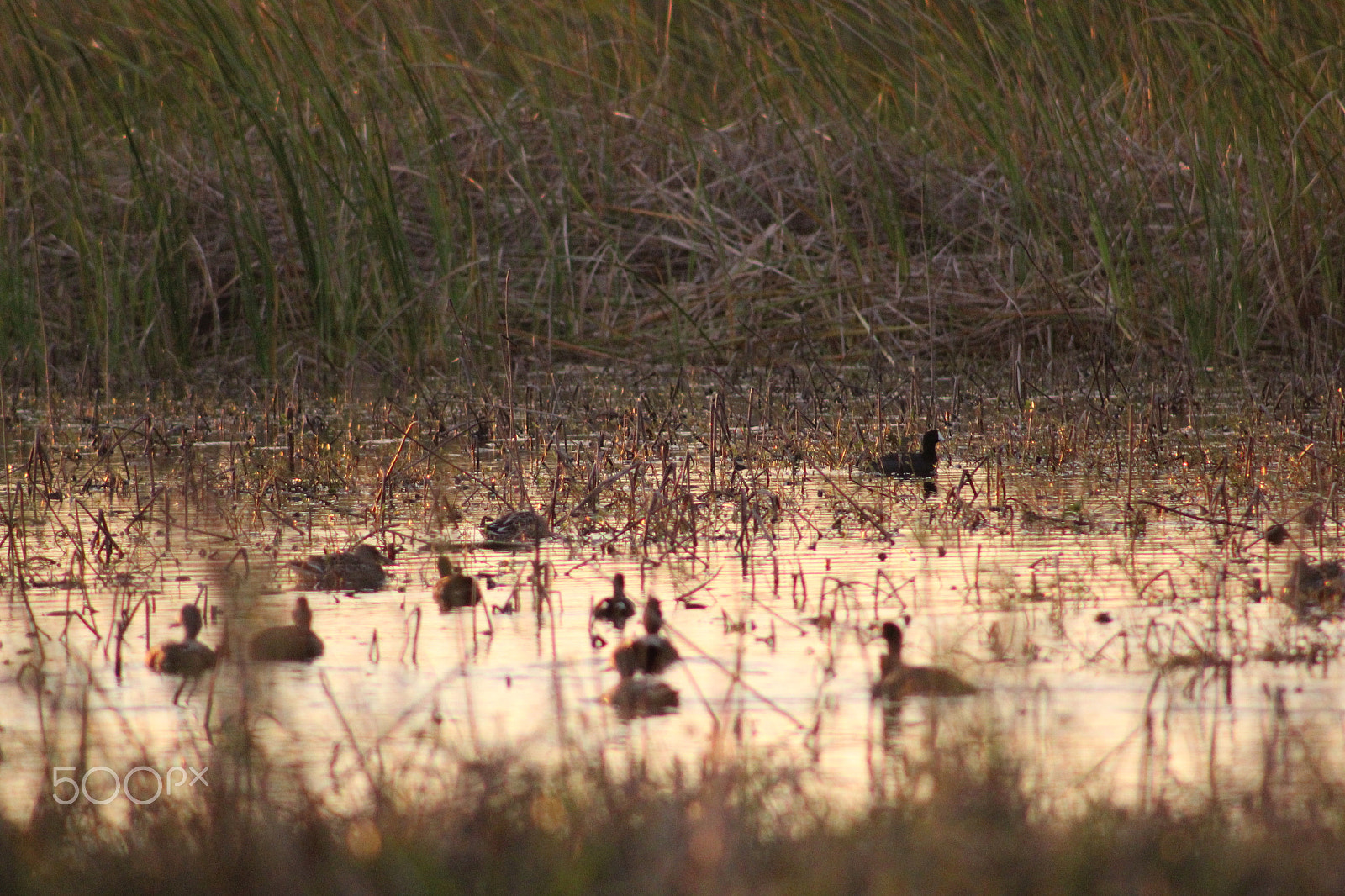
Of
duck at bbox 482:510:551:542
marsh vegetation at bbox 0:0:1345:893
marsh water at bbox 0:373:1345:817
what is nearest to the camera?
marsh vegetation at bbox 0:0:1345:893

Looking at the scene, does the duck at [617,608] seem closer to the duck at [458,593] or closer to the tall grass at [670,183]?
the duck at [458,593]

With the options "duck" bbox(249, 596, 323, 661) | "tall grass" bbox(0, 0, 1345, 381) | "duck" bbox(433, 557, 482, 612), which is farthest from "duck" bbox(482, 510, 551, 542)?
"tall grass" bbox(0, 0, 1345, 381)

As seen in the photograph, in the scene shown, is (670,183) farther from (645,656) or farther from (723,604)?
(645,656)

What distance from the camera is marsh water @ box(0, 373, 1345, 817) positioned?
2424 millimetres

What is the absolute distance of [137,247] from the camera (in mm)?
7738

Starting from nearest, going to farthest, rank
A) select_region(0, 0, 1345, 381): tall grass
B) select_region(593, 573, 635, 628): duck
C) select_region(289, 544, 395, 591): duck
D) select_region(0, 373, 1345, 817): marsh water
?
select_region(0, 373, 1345, 817): marsh water
select_region(593, 573, 635, 628): duck
select_region(289, 544, 395, 591): duck
select_region(0, 0, 1345, 381): tall grass

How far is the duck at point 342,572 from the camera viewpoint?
11.9 feet

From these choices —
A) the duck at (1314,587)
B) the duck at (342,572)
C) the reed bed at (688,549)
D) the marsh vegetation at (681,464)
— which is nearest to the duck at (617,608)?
the marsh vegetation at (681,464)

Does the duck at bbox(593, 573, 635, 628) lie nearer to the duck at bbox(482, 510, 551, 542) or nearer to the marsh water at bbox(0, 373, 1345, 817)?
the marsh water at bbox(0, 373, 1345, 817)

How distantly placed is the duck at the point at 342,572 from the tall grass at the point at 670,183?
284 cm

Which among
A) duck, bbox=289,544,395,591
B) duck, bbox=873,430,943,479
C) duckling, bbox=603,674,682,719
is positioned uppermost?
duck, bbox=873,430,943,479

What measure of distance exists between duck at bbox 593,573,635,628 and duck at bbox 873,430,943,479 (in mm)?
1870

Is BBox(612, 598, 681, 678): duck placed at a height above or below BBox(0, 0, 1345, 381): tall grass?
below

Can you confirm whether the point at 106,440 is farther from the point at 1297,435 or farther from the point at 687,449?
the point at 1297,435
